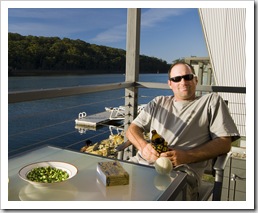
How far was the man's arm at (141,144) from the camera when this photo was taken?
144 cm

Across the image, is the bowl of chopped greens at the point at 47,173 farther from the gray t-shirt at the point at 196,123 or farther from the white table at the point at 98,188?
the gray t-shirt at the point at 196,123

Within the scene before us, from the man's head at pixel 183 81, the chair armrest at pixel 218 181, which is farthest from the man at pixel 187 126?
the chair armrest at pixel 218 181

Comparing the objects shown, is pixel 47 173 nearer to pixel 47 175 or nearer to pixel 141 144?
pixel 47 175

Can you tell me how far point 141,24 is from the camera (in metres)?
2.49

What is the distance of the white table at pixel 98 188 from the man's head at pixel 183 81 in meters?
0.70

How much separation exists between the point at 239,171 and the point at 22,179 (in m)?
2.94

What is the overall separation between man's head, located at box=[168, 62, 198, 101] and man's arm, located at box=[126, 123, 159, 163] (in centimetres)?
35

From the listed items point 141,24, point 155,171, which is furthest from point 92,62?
point 155,171

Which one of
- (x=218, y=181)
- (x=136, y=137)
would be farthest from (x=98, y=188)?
(x=136, y=137)

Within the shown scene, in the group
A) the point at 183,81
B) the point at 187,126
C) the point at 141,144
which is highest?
the point at 183,81

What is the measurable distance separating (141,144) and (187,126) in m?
0.30

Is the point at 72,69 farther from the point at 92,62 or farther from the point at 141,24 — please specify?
the point at 141,24

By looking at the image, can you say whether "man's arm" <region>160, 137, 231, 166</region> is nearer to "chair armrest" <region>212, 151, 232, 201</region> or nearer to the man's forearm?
"chair armrest" <region>212, 151, 232, 201</region>

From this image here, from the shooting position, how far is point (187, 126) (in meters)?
1.68
